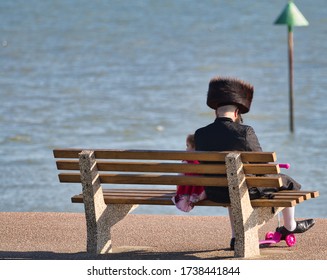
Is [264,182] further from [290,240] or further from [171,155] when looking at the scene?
[290,240]

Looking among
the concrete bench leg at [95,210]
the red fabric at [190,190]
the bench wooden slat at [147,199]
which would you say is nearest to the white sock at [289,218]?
the bench wooden slat at [147,199]

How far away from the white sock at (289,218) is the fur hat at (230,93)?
2.59ft

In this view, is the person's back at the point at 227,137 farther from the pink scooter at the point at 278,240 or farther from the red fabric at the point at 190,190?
the pink scooter at the point at 278,240

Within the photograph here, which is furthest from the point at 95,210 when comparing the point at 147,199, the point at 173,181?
the point at 173,181

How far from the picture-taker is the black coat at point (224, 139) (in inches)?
298

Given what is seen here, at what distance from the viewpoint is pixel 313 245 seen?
27.4 ft

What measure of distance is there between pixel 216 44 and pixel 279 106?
725 inches

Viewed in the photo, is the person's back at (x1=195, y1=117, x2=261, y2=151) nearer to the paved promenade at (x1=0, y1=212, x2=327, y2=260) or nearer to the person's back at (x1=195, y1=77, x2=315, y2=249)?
the person's back at (x1=195, y1=77, x2=315, y2=249)

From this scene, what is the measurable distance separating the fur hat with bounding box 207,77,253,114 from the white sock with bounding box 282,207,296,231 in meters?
0.79

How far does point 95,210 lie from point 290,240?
4.54 feet

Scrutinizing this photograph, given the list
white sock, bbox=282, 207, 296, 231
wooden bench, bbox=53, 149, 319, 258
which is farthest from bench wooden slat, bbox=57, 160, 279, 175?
white sock, bbox=282, 207, 296, 231

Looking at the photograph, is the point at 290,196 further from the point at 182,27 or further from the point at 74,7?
the point at 74,7

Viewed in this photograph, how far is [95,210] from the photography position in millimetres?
7855

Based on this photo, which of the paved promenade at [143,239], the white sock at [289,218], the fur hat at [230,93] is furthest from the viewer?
the white sock at [289,218]
